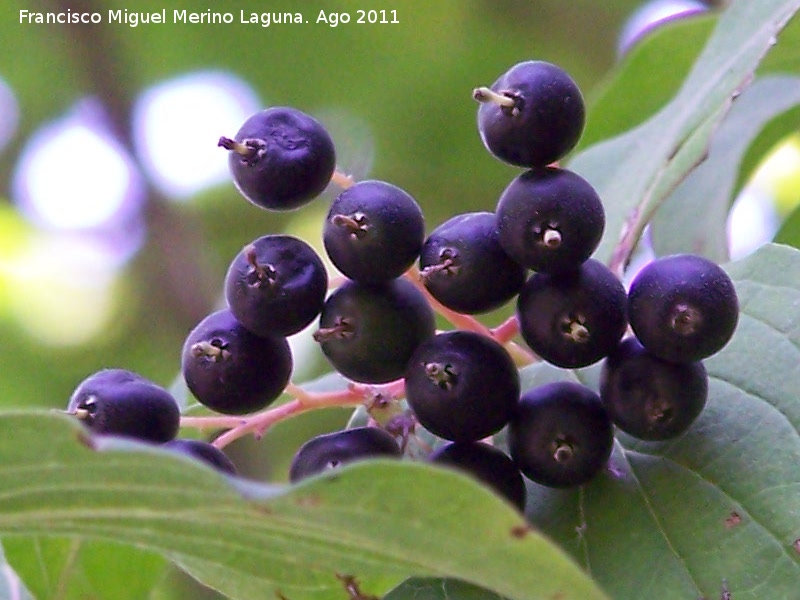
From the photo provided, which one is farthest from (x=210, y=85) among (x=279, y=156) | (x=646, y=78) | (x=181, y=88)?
(x=279, y=156)

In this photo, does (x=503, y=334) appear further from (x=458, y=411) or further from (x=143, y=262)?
(x=143, y=262)

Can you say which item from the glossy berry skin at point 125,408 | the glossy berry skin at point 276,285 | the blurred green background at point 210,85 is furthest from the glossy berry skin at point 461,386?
the blurred green background at point 210,85

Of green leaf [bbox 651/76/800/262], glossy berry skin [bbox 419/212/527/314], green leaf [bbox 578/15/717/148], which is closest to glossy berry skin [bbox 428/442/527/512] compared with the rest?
glossy berry skin [bbox 419/212/527/314]

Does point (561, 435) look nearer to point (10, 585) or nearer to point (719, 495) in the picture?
point (719, 495)

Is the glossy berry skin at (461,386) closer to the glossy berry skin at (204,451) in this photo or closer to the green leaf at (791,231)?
the glossy berry skin at (204,451)

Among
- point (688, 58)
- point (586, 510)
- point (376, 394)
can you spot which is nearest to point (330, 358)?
point (376, 394)

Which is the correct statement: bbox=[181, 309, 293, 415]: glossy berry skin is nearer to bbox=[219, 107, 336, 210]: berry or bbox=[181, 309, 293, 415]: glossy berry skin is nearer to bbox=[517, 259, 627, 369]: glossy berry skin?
bbox=[219, 107, 336, 210]: berry
